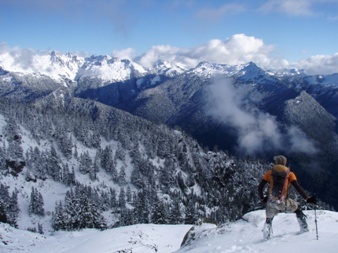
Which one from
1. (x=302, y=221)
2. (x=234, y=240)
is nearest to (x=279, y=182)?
(x=302, y=221)

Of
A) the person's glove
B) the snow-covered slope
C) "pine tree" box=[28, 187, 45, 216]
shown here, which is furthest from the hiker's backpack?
"pine tree" box=[28, 187, 45, 216]

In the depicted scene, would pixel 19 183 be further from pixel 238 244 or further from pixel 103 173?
pixel 238 244

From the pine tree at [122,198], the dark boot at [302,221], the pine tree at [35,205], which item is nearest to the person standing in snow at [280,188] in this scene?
the dark boot at [302,221]

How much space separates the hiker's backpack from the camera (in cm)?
1394

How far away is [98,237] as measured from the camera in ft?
115

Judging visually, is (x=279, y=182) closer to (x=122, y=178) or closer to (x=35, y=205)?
(x=35, y=205)

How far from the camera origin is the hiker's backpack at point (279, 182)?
1394 cm

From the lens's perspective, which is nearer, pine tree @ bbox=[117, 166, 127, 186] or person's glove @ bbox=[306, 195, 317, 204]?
person's glove @ bbox=[306, 195, 317, 204]

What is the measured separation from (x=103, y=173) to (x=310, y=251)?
18176cm

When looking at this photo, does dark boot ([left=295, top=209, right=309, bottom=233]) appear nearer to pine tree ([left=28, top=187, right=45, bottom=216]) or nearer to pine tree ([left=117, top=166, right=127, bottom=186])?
pine tree ([left=28, top=187, right=45, bottom=216])

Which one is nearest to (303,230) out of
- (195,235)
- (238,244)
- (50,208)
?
(238,244)

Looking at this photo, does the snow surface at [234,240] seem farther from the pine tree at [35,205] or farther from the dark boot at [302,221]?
the pine tree at [35,205]

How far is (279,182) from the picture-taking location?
14.1 meters

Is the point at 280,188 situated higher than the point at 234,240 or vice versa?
the point at 280,188
